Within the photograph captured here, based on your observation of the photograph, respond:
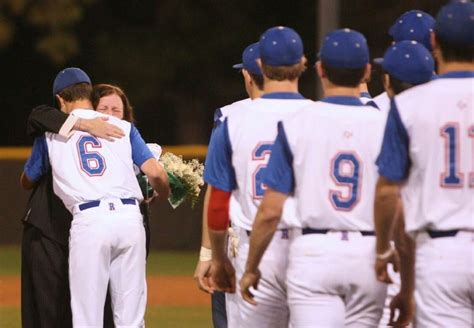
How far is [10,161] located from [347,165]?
12.6 metres

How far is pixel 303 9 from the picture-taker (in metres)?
26.0

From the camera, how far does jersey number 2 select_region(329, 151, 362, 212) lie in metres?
5.57

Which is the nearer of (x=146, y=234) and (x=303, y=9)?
(x=146, y=234)

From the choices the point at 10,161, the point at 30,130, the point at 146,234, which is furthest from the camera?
the point at 10,161

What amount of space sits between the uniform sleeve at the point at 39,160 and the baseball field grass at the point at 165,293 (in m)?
3.33

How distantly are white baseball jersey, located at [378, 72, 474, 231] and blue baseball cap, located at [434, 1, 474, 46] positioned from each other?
174mm

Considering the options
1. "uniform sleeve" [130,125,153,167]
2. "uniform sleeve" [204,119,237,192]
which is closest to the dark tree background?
"uniform sleeve" [130,125,153,167]

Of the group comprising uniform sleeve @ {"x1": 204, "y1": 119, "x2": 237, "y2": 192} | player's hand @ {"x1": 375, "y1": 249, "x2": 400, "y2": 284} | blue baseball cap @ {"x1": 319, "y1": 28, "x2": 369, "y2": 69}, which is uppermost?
blue baseball cap @ {"x1": 319, "y1": 28, "x2": 369, "y2": 69}

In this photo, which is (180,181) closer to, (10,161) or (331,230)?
(331,230)

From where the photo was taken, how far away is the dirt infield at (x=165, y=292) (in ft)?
43.0

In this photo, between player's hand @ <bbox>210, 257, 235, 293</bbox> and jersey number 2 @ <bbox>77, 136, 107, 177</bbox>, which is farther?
jersey number 2 @ <bbox>77, 136, 107, 177</bbox>

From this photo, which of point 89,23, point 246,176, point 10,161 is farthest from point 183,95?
point 246,176

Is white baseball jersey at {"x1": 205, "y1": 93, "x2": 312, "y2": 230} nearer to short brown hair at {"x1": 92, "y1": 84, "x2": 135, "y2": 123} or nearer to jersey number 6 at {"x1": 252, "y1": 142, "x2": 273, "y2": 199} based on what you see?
jersey number 6 at {"x1": 252, "y1": 142, "x2": 273, "y2": 199}

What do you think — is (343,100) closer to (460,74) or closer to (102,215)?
(460,74)
